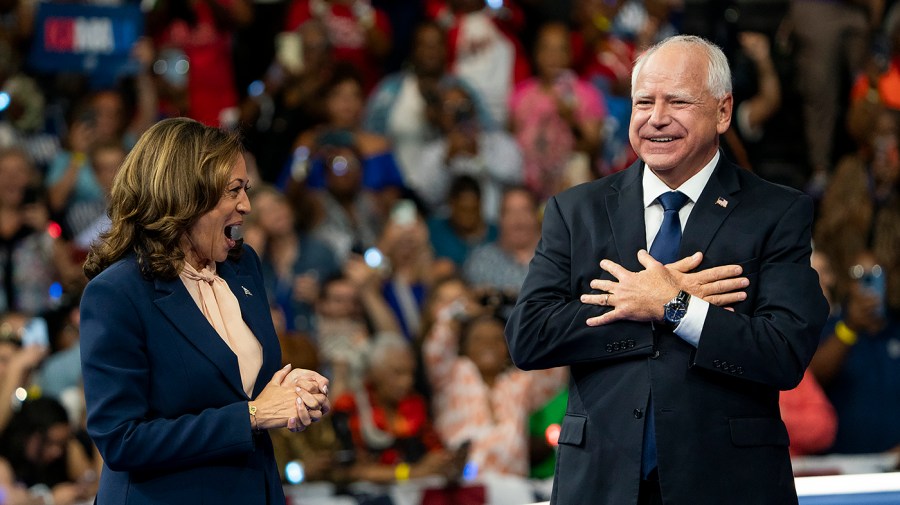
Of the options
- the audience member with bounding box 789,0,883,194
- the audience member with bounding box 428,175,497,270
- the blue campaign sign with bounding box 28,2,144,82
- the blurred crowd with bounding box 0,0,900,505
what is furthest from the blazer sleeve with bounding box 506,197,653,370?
the audience member with bounding box 789,0,883,194

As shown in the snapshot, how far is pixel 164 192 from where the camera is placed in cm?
262

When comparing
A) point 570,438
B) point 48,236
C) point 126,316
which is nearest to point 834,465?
point 570,438

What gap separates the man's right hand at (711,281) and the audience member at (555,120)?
451 cm

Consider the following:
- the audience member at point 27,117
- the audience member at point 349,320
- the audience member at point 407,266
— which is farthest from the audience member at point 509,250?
the audience member at point 27,117

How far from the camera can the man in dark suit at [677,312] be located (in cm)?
261

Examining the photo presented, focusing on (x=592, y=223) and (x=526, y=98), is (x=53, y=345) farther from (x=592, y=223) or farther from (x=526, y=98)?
(x=592, y=223)

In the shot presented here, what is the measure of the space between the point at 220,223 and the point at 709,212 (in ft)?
3.37

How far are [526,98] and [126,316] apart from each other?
202 inches

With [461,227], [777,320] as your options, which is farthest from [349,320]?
[777,320]

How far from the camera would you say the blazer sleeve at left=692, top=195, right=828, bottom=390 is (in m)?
2.59

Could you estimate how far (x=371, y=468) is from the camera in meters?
5.33

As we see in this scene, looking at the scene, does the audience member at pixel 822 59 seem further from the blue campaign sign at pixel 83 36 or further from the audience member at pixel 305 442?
the blue campaign sign at pixel 83 36

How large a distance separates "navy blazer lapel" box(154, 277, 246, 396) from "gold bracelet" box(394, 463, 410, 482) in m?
2.67

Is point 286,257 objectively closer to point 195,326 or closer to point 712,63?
point 195,326
